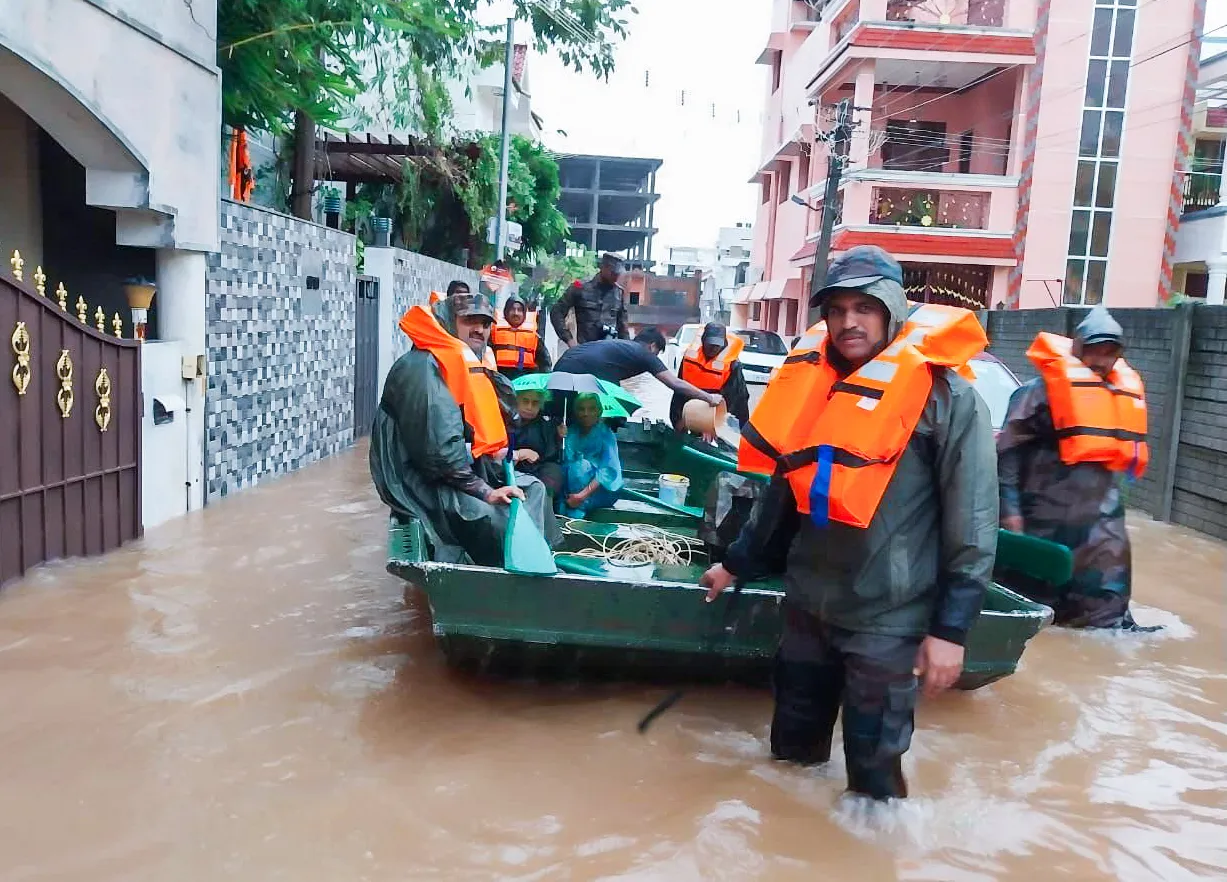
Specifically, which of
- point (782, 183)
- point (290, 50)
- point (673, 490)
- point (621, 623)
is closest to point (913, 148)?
point (782, 183)

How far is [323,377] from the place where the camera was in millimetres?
10445

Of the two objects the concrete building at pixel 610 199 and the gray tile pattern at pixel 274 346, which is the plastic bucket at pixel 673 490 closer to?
the gray tile pattern at pixel 274 346

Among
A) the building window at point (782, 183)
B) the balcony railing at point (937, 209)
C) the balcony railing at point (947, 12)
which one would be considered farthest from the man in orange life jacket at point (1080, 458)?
the building window at point (782, 183)

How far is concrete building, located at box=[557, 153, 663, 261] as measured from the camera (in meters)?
40.2

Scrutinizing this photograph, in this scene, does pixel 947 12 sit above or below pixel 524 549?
above

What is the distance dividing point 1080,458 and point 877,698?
2.92 meters

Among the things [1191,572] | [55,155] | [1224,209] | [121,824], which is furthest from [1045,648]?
[1224,209]

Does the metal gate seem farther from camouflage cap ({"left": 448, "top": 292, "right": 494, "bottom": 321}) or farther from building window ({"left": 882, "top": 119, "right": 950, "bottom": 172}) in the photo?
building window ({"left": 882, "top": 119, "right": 950, "bottom": 172})

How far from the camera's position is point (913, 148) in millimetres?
22391

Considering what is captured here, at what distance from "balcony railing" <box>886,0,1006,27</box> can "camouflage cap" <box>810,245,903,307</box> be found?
2030cm

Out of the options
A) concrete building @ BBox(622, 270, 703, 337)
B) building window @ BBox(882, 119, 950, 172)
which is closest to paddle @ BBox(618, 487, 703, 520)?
building window @ BBox(882, 119, 950, 172)

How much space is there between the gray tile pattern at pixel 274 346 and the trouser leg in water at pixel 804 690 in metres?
5.76

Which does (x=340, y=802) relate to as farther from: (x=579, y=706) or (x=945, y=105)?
(x=945, y=105)

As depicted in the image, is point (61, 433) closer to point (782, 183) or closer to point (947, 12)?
point (947, 12)
